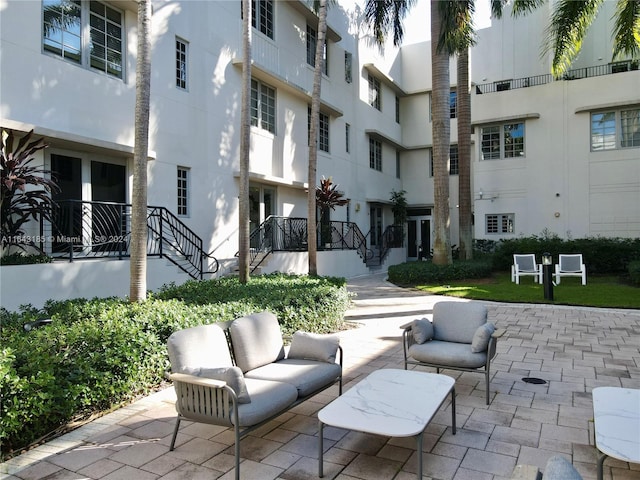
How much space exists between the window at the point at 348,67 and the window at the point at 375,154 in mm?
3337

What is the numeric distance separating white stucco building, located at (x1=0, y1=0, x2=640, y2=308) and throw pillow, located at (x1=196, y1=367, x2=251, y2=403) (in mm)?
5223

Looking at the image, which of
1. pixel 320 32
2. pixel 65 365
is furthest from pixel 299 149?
pixel 65 365

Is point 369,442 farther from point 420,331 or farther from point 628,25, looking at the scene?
point 628,25

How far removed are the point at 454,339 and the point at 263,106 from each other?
11.5 metres

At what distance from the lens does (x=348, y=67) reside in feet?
65.2

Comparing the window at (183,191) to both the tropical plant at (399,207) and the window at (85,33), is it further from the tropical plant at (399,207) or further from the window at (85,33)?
the tropical plant at (399,207)

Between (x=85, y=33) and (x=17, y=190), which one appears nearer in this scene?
(x=17, y=190)

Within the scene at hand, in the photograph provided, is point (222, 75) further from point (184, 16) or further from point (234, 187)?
point (234, 187)

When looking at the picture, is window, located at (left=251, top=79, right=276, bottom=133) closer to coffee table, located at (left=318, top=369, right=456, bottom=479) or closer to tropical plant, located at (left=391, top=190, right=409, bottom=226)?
tropical plant, located at (left=391, top=190, right=409, bottom=226)

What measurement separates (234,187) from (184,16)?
4.69 m

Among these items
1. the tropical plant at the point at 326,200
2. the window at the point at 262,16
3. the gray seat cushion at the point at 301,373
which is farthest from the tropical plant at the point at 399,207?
the gray seat cushion at the point at 301,373

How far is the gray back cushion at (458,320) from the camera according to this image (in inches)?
205

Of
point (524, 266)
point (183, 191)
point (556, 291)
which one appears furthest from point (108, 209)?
point (524, 266)

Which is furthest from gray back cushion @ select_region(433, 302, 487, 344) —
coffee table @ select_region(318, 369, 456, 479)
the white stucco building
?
the white stucco building
